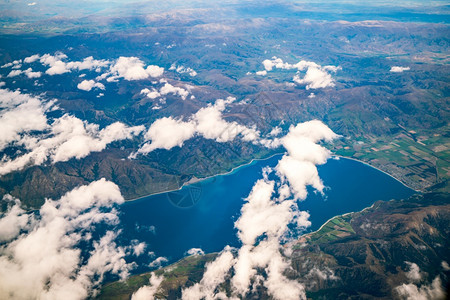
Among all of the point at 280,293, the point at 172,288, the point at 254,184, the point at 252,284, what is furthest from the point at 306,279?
the point at 254,184

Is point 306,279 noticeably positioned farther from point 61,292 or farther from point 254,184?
point 61,292

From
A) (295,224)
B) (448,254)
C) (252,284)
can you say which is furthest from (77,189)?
(448,254)

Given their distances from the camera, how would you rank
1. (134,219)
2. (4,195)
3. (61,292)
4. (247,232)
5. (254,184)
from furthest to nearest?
(254,184), (4,195), (134,219), (247,232), (61,292)

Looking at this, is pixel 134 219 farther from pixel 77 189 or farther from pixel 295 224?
pixel 295 224

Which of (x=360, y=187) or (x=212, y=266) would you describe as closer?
(x=212, y=266)

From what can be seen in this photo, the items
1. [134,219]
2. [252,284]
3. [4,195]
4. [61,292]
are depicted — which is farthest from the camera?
[4,195]

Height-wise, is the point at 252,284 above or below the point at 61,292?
below
